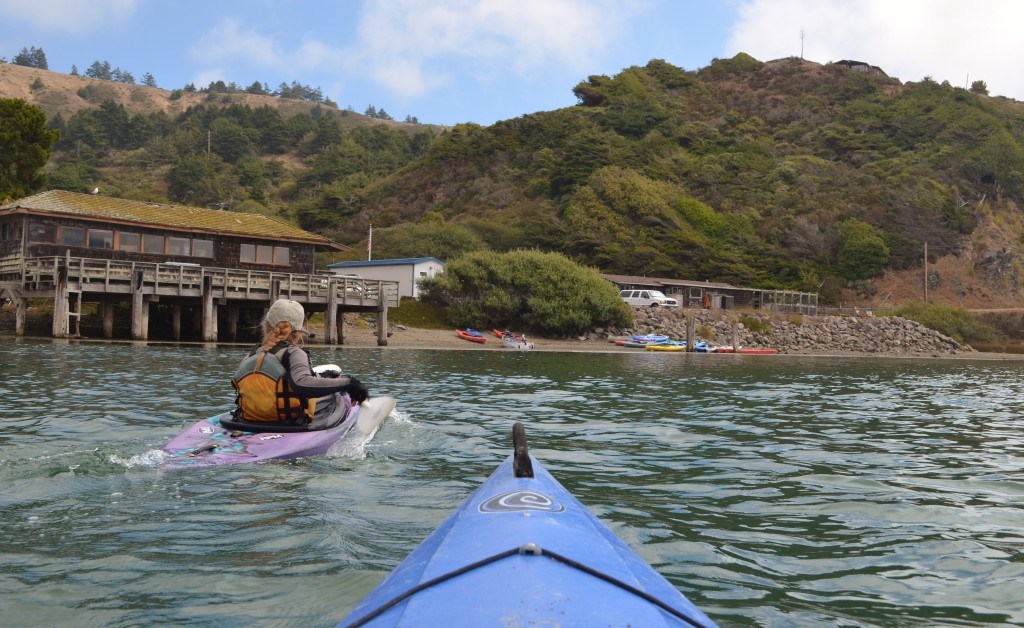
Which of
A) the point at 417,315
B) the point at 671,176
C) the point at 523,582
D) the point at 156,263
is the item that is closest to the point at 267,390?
the point at 523,582

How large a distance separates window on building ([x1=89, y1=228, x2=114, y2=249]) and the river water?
20741 millimetres

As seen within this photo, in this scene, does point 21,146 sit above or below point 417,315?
above

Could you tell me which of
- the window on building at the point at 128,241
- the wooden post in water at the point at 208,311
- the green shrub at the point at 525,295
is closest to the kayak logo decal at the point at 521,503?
the wooden post in water at the point at 208,311

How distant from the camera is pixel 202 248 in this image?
36750mm

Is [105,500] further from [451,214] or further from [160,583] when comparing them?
[451,214]

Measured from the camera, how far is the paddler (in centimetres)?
802

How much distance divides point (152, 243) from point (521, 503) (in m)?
35.5

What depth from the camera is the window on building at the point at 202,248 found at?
3659 cm

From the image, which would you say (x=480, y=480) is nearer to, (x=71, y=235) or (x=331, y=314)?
(x=331, y=314)

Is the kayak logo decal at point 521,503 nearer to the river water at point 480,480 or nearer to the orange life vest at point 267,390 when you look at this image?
the river water at point 480,480

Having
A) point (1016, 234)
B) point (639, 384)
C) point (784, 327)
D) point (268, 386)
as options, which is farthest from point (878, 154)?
point (268, 386)

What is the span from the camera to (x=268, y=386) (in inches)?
321

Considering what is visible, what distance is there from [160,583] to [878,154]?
98742 millimetres

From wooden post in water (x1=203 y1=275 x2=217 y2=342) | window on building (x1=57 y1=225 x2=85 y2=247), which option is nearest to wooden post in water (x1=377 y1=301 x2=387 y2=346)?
wooden post in water (x1=203 y1=275 x2=217 y2=342)
